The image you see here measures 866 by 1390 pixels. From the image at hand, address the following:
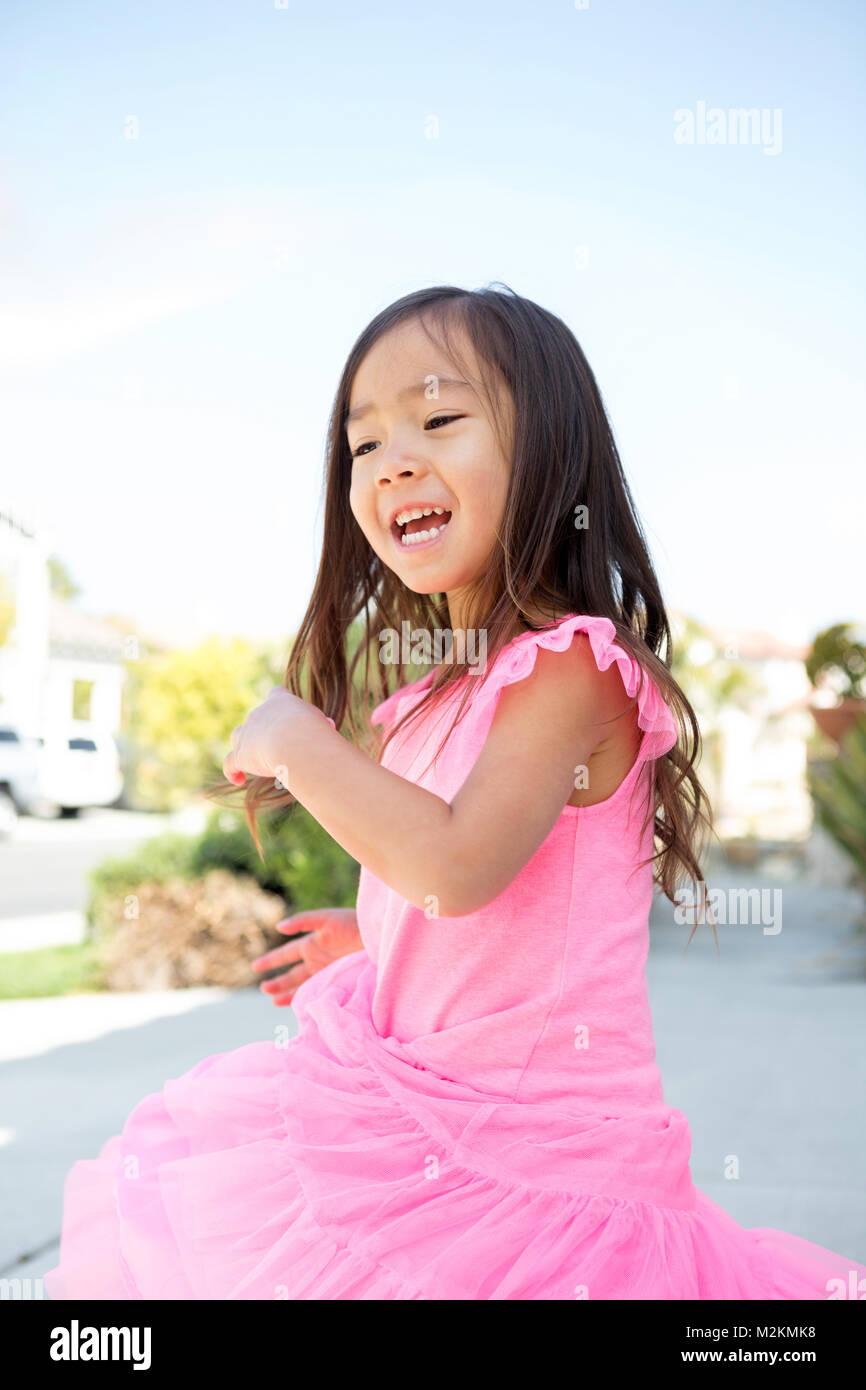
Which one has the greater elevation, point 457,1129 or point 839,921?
point 457,1129

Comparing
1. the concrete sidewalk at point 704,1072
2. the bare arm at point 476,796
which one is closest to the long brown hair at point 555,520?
the bare arm at point 476,796

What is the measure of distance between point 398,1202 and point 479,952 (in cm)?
27

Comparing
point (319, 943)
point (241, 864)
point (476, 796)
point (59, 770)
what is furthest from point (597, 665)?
point (59, 770)

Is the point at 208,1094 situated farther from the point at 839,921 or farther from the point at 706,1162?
the point at 839,921

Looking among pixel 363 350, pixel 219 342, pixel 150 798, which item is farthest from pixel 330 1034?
pixel 219 342

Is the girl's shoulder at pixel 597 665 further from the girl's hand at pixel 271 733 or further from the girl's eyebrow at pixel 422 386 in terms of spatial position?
the girl's eyebrow at pixel 422 386

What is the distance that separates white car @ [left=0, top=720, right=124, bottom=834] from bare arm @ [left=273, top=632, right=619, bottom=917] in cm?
1789

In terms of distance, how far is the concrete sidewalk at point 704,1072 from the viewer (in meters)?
2.47

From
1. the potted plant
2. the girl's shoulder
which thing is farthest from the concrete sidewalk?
the potted plant

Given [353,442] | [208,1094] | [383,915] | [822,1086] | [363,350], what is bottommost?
[822,1086]

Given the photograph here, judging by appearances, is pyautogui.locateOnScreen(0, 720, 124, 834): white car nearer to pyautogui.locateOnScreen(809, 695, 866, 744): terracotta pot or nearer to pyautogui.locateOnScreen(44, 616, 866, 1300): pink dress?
pyautogui.locateOnScreen(809, 695, 866, 744): terracotta pot

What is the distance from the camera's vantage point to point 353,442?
4.99 feet

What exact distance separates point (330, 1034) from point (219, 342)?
15.3 metres
